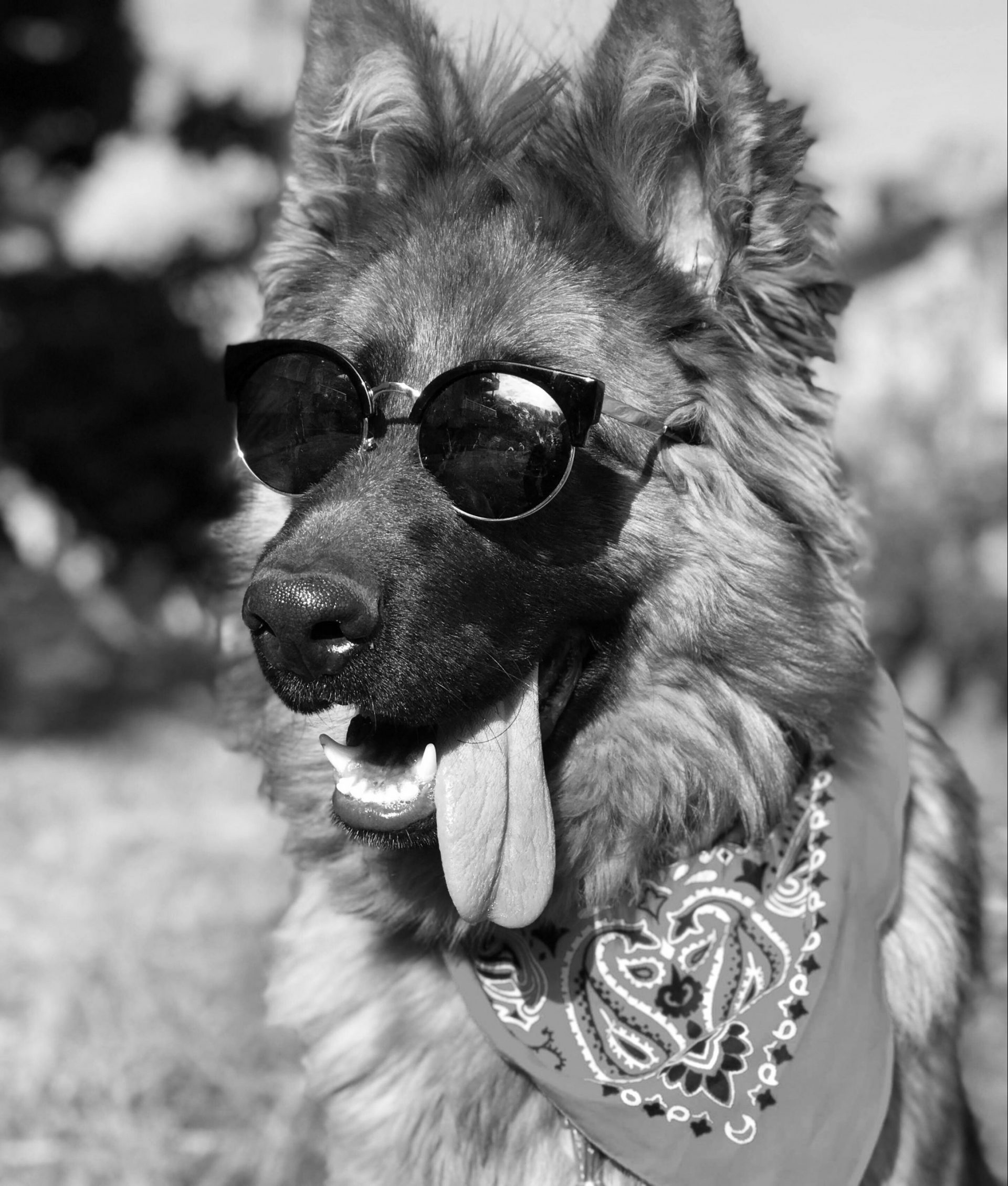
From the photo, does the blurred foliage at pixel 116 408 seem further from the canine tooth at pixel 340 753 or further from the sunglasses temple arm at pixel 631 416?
the sunglasses temple arm at pixel 631 416

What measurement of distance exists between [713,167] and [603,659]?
1.04 meters

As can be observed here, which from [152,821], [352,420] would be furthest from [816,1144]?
[152,821]

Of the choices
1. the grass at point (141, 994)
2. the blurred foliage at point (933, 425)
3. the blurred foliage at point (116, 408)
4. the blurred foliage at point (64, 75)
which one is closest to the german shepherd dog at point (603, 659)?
the grass at point (141, 994)

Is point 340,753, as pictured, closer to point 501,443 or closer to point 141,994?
→ point 501,443

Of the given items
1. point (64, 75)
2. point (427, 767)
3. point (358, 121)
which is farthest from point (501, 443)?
point (64, 75)

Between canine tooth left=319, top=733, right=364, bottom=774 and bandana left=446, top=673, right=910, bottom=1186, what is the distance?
0.51m

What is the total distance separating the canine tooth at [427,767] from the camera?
2.36 metres

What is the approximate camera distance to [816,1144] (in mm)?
2332

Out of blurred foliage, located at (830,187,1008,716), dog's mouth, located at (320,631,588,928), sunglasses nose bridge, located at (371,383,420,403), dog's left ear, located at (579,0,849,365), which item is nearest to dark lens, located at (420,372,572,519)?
sunglasses nose bridge, located at (371,383,420,403)

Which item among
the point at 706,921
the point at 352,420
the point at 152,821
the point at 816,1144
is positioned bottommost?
the point at 152,821

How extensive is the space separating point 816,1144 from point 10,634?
802cm

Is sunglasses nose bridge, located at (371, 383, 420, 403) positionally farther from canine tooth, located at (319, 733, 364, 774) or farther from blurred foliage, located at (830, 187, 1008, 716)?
blurred foliage, located at (830, 187, 1008, 716)

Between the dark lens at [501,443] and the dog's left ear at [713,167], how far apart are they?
0.48 meters

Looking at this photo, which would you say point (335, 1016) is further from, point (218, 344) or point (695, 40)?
point (218, 344)
